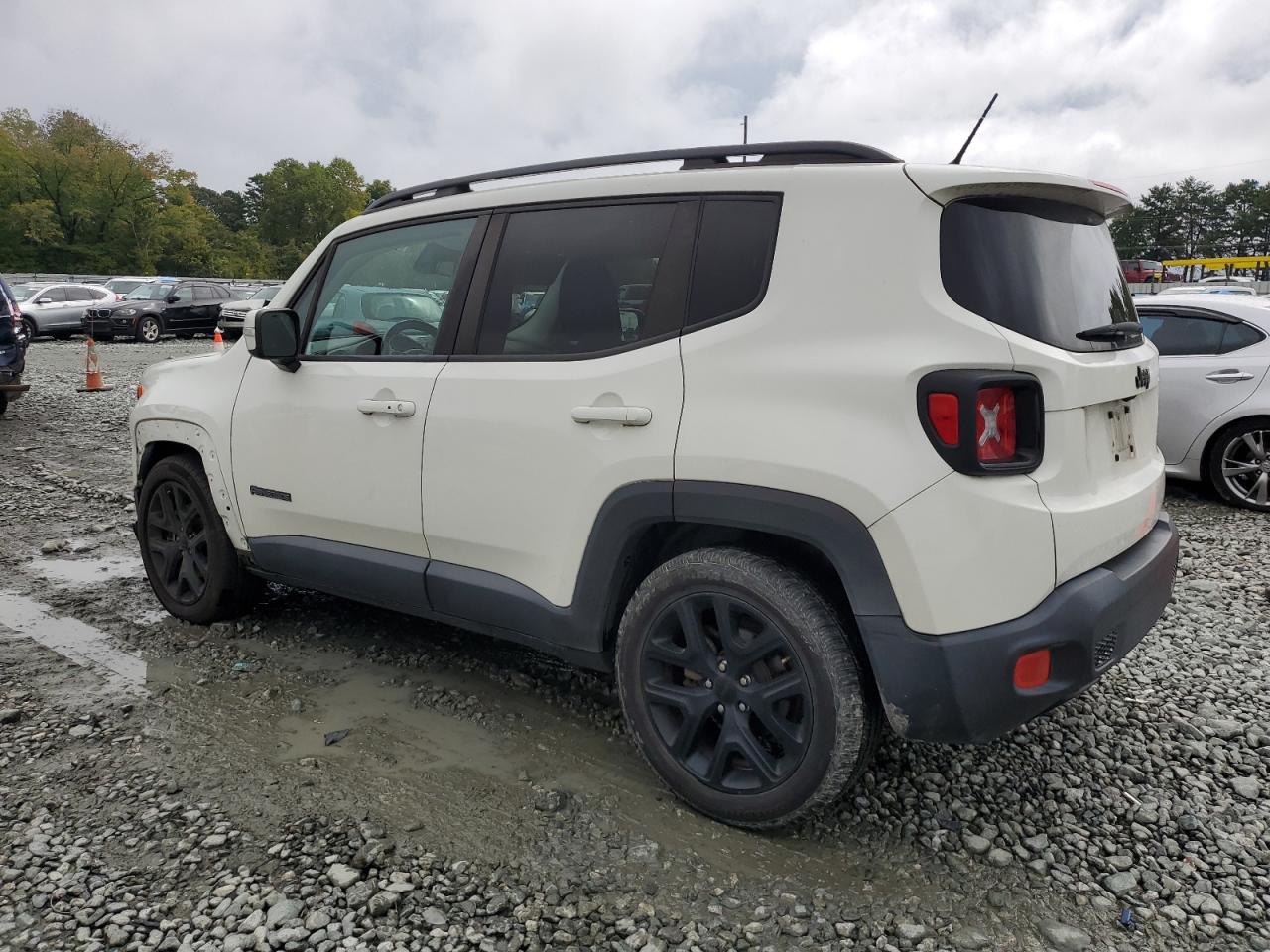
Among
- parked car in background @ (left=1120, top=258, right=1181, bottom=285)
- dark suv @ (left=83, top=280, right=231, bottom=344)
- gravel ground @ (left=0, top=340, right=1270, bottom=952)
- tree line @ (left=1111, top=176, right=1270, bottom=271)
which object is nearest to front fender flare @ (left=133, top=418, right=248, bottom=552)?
gravel ground @ (left=0, top=340, right=1270, bottom=952)

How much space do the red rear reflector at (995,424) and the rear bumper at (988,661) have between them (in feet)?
1.08

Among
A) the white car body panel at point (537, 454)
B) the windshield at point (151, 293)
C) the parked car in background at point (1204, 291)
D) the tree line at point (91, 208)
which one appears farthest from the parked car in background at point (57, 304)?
the tree line at point (91, 208)

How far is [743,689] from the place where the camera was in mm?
2635

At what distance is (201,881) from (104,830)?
1.47 feet

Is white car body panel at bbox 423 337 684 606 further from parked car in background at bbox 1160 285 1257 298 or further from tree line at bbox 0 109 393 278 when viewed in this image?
tree line at bbox 0 109 393 278

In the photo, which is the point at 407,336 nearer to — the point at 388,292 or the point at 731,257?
the point at 388,292

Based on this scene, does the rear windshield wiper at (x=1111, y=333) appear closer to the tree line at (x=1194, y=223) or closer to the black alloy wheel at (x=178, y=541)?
the black alloy wheel at (x=178, y=541)

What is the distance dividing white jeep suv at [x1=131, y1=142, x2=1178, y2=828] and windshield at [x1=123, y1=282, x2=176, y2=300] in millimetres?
24177

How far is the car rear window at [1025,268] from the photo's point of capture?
2404mm

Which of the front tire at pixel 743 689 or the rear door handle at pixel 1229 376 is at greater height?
the rear door handle at pixel 1229 376

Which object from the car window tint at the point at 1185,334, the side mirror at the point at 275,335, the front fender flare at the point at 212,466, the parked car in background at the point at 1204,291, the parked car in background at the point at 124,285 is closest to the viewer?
the side mirror at the point at 275,335

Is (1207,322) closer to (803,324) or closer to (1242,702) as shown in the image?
(1242,702)

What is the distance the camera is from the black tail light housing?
226cm

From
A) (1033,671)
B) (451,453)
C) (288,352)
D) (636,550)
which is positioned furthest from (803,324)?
(288,352)
